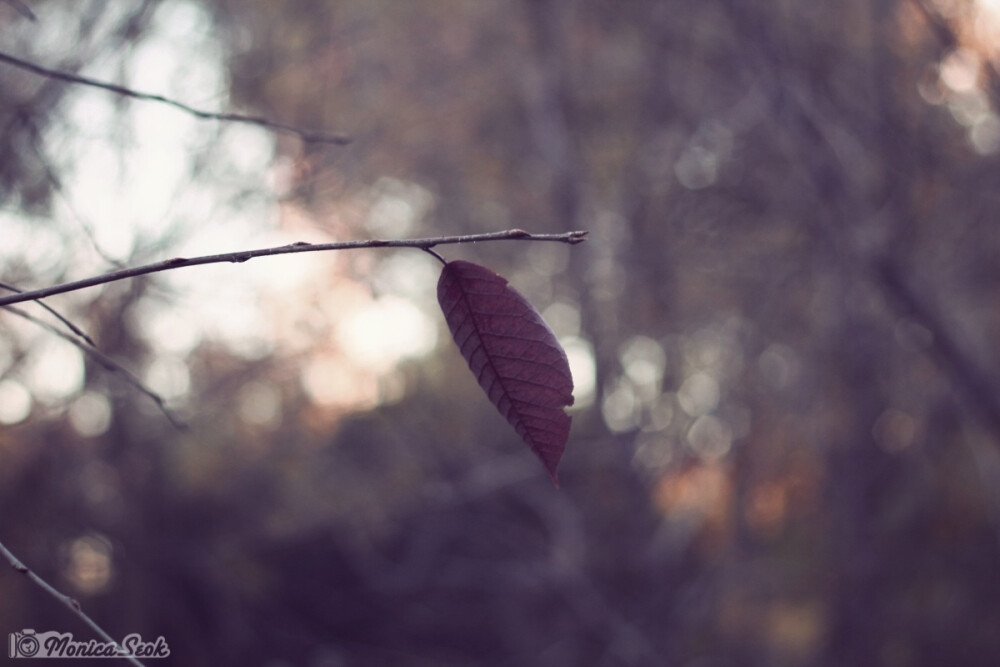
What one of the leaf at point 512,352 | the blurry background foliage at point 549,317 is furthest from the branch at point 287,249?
the blurry background foliage at point 549,317

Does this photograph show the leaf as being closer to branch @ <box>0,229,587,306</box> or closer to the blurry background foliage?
branch @ <box>0,229,587,306</box>

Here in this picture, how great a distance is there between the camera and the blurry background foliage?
9.51 ft

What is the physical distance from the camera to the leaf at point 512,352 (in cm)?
57

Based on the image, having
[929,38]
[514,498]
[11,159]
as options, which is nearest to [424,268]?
[514,498]

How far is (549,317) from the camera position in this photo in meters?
4.41

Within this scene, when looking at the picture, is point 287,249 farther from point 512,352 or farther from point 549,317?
point 549,317

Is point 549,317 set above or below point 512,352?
above

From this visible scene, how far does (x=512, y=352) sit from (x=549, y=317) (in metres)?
3.84

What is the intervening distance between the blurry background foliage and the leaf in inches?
77.4

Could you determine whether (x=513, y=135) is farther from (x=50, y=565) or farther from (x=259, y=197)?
(x=50, y=565)

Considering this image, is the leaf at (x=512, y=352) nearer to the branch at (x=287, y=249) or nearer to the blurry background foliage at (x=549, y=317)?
the branch at (x=287, y=249)


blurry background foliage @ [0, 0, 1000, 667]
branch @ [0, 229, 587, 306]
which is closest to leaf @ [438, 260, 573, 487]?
branch @ [0, 229, 587, 306]

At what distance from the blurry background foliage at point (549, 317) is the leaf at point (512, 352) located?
1965mm

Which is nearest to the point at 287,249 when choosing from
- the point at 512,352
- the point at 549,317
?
the point at 512,352
